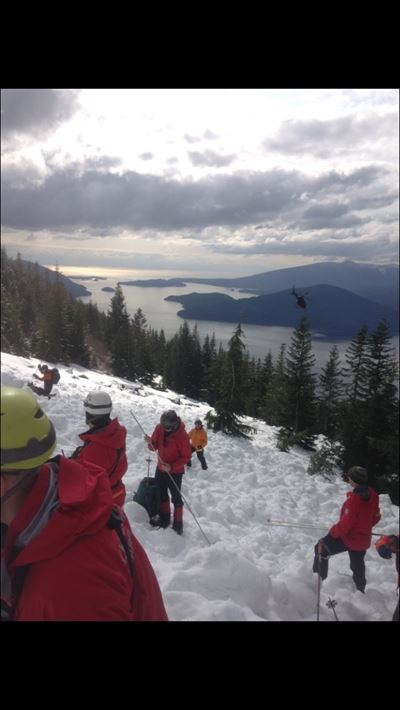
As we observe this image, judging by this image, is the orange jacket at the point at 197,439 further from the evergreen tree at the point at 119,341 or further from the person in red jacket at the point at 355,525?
the evergreen tree at the point at 119,341

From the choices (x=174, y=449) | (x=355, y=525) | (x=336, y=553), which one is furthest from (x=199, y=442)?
(x=355, y=525)

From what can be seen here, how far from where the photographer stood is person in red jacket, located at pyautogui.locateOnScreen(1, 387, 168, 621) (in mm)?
1104

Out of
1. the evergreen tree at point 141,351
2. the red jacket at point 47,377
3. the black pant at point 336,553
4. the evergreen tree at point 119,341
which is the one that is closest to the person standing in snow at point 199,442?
the red jacket at point 47,377

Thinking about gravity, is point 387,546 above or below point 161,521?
above

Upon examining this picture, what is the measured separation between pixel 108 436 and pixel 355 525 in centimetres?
307

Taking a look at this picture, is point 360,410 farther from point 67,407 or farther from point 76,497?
point 76,497

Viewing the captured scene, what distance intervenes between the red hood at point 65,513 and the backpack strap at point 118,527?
0.06 metres

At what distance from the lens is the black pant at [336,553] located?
12.5ft

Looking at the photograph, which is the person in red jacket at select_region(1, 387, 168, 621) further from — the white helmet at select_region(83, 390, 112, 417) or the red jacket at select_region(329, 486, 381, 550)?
the red jacket at select_region(329, 486, 381, 550)

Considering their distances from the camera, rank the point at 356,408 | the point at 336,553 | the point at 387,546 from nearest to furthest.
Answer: the point at 387,546, the point at 336,553, the point at 356,408

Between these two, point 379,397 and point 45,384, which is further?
point 379,397

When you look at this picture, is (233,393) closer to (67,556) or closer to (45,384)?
(45,384)

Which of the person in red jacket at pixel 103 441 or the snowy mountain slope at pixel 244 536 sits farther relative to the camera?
the snowy mountain slope at pixel 244 536

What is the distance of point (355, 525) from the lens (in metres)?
3.85
